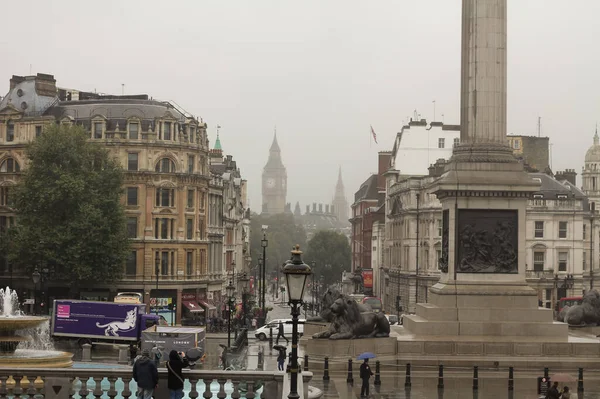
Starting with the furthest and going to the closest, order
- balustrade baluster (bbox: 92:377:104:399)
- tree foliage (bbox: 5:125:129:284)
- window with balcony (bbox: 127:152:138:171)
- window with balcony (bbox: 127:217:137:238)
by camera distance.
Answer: window with balcony (bbox: 127:152:138:171) < window with balcony (bbox: 127:217:137:238) < tree foliage (bbox: 5:125:129:284) < balustrade baluster (bbox: 92:377:104:399)

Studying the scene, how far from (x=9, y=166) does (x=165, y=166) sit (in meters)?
11.2

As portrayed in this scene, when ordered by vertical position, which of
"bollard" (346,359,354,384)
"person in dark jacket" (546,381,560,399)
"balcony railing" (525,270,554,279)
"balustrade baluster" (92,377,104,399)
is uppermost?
"balcony railing" (525,270,554,279)

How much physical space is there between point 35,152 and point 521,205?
4003cm

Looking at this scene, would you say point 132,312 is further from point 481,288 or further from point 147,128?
point 147,128

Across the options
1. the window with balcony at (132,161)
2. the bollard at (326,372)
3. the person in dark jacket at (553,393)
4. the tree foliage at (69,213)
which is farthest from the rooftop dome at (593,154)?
the person in dark jacket at (553,393)

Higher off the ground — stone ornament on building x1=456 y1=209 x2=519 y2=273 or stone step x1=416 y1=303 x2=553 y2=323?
stone ornament on building x1=456 y1=209 x2=519 y2=273

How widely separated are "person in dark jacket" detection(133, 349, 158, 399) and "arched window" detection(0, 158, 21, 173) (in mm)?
60551

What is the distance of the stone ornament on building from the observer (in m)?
41.7

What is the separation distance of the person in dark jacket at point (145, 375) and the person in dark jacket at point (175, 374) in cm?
32

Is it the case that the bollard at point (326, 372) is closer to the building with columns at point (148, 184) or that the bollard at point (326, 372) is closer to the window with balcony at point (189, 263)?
the building with columns at point (148, 184)

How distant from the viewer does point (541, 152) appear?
360ft

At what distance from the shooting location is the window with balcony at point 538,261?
288 feet

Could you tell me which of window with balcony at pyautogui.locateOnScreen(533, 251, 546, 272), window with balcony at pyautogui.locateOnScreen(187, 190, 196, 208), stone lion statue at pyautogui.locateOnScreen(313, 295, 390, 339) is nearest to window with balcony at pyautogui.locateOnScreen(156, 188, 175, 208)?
window with balcony at pyautogui.locateOnScreen(187, 190, 196, 208)

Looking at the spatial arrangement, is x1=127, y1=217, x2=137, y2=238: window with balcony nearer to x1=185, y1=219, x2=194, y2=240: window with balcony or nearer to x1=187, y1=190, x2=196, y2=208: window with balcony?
x1=185, y1=219, x2=194, y2=240: window with balcony
